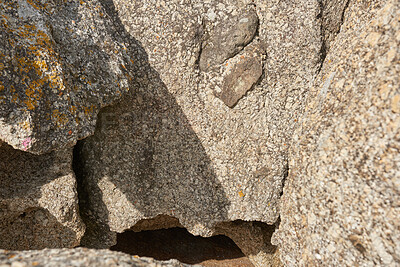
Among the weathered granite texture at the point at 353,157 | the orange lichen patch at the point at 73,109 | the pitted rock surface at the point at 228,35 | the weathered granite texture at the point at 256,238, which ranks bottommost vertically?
the weathered granite texture at the point at 256,238

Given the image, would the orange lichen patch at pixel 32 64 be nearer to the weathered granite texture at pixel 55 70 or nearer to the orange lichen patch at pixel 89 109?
the weathered granite texture at pixel 55 70

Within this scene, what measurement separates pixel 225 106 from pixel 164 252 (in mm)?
2100

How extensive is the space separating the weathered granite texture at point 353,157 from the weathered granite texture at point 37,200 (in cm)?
185

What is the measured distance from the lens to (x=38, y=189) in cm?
300

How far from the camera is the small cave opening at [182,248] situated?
4.09 meters

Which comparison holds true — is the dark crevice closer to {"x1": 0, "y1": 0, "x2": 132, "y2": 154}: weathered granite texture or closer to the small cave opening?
{"x1": 0, "y1": 0, "x2": 132, "y2": 154}: weathered granite texture

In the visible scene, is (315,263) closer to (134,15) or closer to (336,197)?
(336,197)

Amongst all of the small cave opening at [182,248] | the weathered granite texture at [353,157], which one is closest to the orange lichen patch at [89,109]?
the weathered granite texture at [353,157]

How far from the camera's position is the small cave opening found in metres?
4.09

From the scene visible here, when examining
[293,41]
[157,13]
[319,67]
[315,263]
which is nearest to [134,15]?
[157,13]

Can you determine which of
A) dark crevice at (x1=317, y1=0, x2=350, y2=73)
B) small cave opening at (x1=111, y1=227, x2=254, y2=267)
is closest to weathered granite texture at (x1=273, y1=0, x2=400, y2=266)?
dark crevice at (x1=317, y1=0, x2=350, y2=73)

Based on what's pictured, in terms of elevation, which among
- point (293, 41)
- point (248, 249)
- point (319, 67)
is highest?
point (293, 41)

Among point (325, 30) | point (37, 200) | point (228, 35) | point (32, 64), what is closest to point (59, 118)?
point (32, 64)

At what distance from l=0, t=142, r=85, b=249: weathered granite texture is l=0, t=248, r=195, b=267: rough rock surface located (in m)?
1.19
